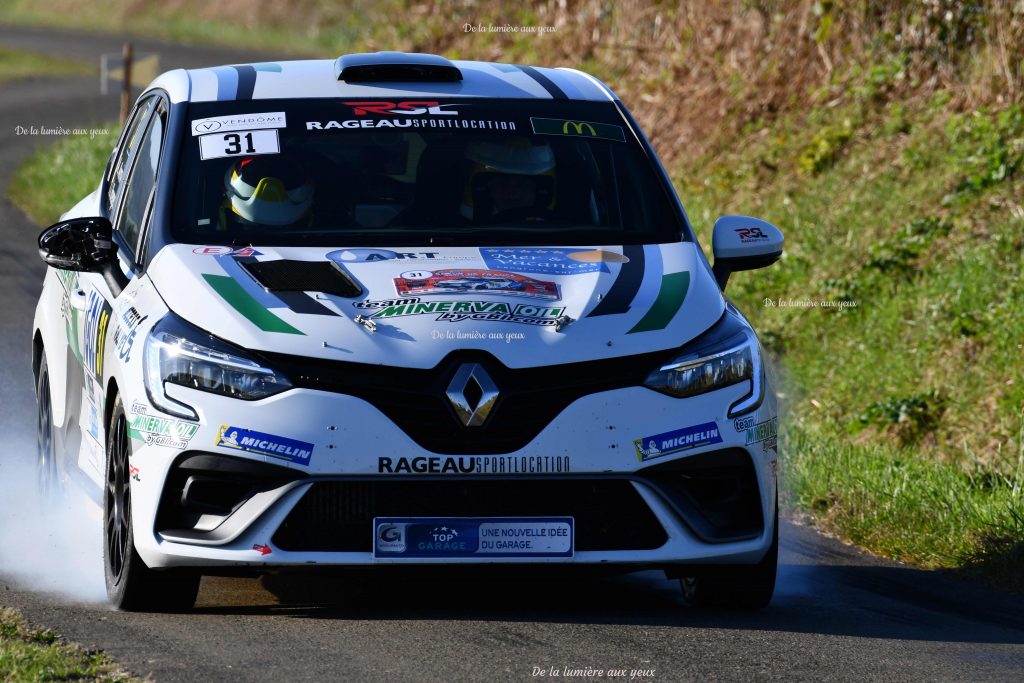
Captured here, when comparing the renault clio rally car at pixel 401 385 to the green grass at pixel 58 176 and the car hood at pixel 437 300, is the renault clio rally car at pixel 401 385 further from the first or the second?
the green grass at pixel 58 176

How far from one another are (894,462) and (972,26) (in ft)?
17.0

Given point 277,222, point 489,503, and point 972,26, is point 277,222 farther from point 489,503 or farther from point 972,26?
point 972,26

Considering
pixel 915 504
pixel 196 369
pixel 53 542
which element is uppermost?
pixel 196 369

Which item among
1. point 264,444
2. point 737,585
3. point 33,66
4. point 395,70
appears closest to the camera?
point 264,444

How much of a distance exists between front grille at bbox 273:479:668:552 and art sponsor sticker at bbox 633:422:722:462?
12 cm

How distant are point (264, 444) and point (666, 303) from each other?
1.39 meters

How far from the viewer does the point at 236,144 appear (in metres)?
7.07

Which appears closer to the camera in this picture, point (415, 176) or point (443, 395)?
point (443, 395)

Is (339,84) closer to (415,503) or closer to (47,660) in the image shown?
(415,503)

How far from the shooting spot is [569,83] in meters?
7.71

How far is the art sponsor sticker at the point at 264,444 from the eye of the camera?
227 inches

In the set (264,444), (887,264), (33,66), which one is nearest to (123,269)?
(264,444)

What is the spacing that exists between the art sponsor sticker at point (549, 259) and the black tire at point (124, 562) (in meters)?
1.34

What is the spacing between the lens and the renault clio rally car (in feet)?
19.0
